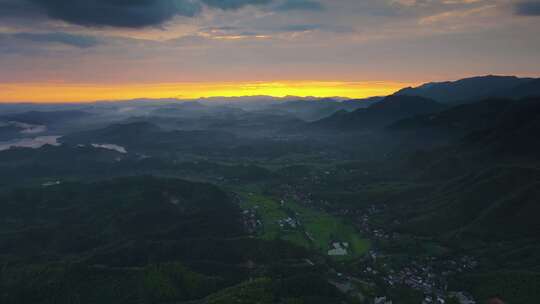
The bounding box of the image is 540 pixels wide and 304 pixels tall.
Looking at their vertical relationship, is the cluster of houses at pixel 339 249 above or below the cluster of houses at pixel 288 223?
below

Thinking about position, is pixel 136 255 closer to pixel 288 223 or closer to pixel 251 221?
pixel 251 221

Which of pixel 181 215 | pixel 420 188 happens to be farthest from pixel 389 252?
pixel 181 215

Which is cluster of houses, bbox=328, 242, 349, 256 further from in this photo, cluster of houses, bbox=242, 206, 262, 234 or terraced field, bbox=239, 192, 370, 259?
cluster of houses, bbox=242, 206, 262, 234

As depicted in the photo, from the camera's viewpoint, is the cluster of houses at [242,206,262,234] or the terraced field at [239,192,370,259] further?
the cluster of houses at [242,206,262,234]

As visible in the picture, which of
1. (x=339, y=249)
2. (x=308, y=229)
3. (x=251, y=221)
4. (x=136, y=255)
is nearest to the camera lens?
(x=136, y=255)

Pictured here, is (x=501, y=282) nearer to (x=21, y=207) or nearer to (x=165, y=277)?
(x=165, y=277)

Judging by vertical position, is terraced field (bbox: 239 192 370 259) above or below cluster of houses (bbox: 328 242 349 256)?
above

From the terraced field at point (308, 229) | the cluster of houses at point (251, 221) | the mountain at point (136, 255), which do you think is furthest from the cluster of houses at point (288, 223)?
the mountain at point (136, 255)

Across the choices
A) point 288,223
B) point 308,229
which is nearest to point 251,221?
point 288,223

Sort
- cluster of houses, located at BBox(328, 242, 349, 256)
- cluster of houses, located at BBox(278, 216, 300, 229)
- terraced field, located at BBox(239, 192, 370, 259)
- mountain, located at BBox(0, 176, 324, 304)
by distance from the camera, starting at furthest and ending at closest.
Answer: cluster of houses, located at BBox(278, 216, 300, 229), terraced field, located at BBox(239, 192, 370, 259), cluster of houses, located at BBox(328, 242, 349, 256), mountain, located at BBox(0, 176, 324, 304)

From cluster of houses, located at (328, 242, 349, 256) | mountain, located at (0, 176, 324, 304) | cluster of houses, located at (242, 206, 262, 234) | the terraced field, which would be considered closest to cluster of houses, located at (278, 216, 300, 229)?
the terraced field

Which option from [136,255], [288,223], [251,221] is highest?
[288,223]

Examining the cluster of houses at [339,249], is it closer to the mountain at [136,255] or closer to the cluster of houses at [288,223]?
the mountain at [136,255]
